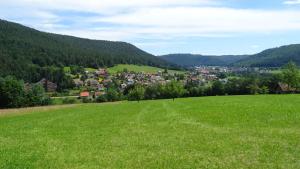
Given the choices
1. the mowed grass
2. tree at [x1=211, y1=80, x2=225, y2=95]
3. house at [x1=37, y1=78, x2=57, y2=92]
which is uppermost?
the mowed grass

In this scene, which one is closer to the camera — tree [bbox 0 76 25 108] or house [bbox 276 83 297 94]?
tree [bbox 0 76 25 108]

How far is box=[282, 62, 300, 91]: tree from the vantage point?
354ft

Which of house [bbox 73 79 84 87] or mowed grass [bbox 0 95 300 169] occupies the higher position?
mowed grass [bbox 0 95 300 169]

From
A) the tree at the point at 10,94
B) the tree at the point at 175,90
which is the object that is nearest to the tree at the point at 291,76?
the tree at the point at 175,90

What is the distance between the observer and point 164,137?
22.8 metres

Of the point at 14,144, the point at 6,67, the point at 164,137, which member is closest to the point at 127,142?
the point at 164,137

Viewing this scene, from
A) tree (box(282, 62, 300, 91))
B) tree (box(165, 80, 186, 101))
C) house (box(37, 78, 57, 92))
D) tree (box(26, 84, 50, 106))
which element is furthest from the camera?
house (box(37, 78, 57, 92))

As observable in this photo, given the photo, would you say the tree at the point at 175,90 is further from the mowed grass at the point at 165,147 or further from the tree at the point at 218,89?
the mowed grass at the point at 165,147

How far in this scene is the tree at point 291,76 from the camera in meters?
108

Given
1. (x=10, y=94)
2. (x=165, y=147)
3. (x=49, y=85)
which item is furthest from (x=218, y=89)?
(x=165, y=147)

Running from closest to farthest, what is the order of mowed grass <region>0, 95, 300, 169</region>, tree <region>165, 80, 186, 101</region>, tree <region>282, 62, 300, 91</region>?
mowed grass <region>0, 95, 300, 169</region> → tree <region>282, 62, 300, 91</region> → tree <region>165, 80, 186, 101</region>

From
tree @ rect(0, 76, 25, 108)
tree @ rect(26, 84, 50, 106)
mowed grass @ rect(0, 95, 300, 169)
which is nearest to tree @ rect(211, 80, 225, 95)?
tree @ rect(26, 84, 50, 106)

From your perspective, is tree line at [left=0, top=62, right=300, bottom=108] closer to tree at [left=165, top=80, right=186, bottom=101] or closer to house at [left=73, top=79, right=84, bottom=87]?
tree at [left=165, top=80, right=186, bottom=101]

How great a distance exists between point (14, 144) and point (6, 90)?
3294 inches
